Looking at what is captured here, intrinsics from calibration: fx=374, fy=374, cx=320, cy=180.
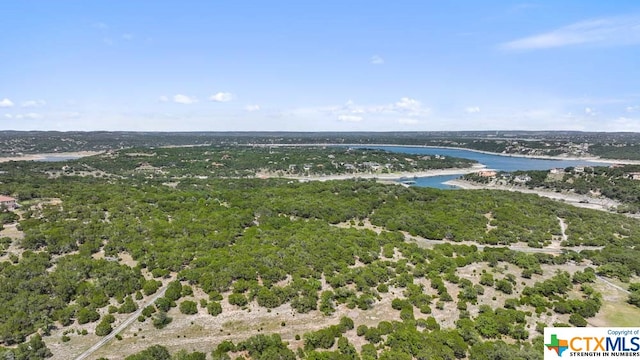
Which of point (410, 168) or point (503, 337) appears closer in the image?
point (503, 337)

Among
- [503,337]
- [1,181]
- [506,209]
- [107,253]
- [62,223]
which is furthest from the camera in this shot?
[1,181]

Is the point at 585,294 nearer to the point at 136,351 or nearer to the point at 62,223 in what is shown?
the point at 136,351

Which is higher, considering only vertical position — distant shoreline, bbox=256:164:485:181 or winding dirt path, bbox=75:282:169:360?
distant shoreline, bbox=256:164:485:181

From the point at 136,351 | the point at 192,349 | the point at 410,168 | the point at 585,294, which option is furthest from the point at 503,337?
the point at 410,168

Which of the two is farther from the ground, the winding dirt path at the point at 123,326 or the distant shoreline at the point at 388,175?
the distant shoreline at the point at 388,175

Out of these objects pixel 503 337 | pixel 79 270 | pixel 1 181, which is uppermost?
pixel 1 181

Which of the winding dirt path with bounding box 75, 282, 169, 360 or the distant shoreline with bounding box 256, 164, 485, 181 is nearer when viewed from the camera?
the winding dirt path with bounding box 75, 282, 169, 360

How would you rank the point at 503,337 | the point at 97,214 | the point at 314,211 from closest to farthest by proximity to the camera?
1. the point at 503,337
2. the point at 97,214
3. the point at 314,211

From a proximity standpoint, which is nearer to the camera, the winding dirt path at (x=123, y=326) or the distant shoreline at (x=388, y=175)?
the winding dirt path at (x=123, y=326)

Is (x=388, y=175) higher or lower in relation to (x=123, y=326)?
higher

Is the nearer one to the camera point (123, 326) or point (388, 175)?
point (123, 326)

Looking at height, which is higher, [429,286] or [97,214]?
[97,214]
